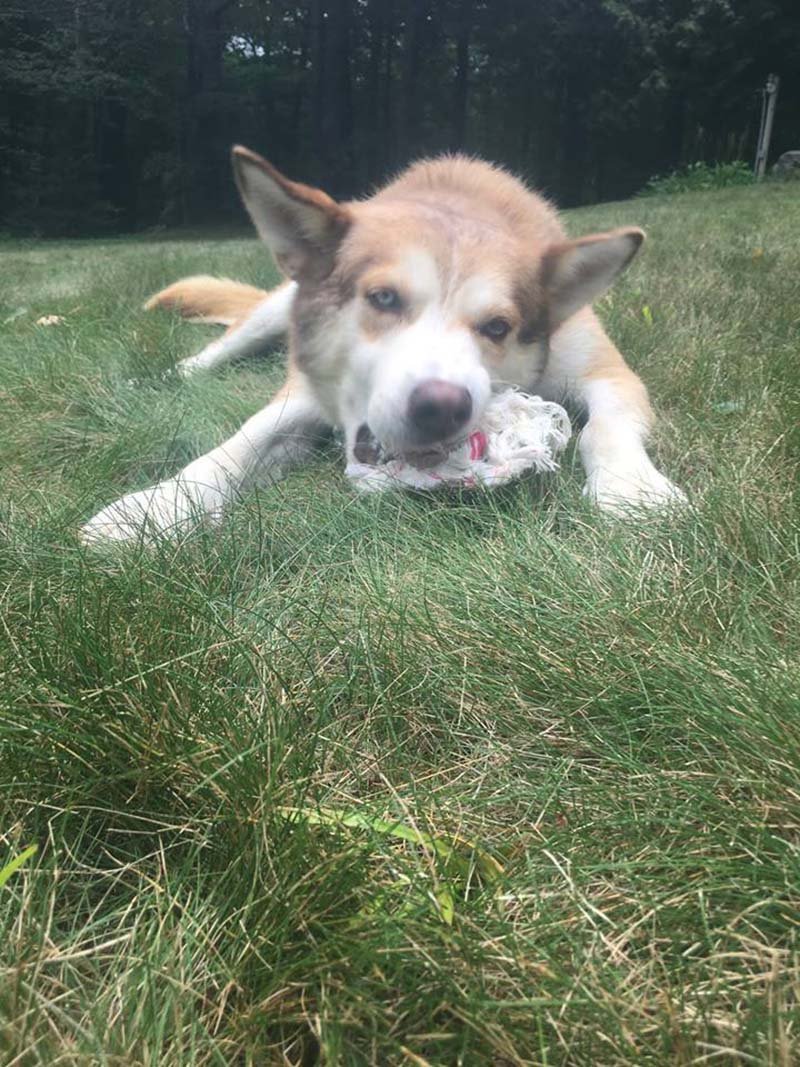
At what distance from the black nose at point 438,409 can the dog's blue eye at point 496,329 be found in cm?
34

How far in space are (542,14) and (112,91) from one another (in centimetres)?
1066

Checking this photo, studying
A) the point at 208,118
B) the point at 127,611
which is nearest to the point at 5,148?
the point at 208,118

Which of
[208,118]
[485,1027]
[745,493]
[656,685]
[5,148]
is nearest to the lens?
[485,1027]

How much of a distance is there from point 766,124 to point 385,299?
18.9 m

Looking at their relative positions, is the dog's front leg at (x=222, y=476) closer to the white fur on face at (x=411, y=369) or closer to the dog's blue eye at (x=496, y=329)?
the white fur on face at (x=411, y=369)

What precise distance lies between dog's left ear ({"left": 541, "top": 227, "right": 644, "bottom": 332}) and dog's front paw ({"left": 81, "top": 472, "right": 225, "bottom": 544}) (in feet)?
3.50

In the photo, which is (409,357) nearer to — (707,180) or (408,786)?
(408,786)

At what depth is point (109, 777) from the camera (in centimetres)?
91

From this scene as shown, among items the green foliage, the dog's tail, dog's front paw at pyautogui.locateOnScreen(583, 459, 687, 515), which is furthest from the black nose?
the green foliage

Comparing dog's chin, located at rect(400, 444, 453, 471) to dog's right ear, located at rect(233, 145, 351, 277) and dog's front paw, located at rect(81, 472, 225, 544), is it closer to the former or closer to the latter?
dog's front paw, located at rect(81, 472, 225, 544)

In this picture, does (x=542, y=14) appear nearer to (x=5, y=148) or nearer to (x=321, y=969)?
(x=5, y=148)

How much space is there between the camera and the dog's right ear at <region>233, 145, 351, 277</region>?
7.48ft

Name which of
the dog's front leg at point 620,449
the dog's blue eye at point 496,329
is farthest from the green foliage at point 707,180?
the dog's blue eye at point 496,329

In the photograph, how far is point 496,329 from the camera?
221cm
